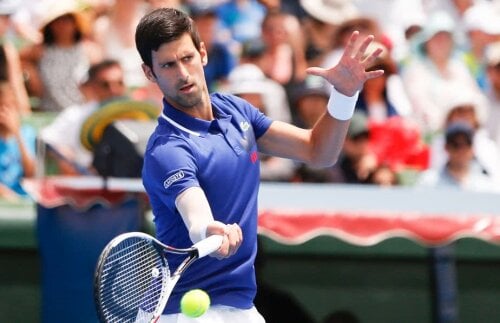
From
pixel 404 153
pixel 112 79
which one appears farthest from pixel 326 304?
pixel 112 79

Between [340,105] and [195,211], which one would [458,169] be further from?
[195,211]

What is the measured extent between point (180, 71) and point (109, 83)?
3.96m

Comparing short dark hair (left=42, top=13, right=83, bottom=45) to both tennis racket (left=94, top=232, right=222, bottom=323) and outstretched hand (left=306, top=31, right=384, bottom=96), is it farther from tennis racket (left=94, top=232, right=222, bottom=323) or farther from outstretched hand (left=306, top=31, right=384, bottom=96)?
tennis racket (left=94, top=232, right=222, bottom=323)

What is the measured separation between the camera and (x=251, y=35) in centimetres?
928

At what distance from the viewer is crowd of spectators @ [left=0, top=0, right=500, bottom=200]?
7.78m

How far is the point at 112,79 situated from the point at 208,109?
3801 mm

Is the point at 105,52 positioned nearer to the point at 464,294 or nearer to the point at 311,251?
the point at 311,251

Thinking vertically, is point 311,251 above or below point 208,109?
below

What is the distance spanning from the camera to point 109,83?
7.86 metres

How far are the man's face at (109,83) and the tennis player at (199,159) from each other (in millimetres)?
3651

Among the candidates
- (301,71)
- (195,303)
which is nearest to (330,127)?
(195,303)

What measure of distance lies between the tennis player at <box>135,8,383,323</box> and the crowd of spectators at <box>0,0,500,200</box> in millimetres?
2999

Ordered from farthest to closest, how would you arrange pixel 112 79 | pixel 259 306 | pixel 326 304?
1. pixel 112 79
2. pixel 326 304
3. pixel 259 306

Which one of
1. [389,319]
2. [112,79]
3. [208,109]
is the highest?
[208,109]
